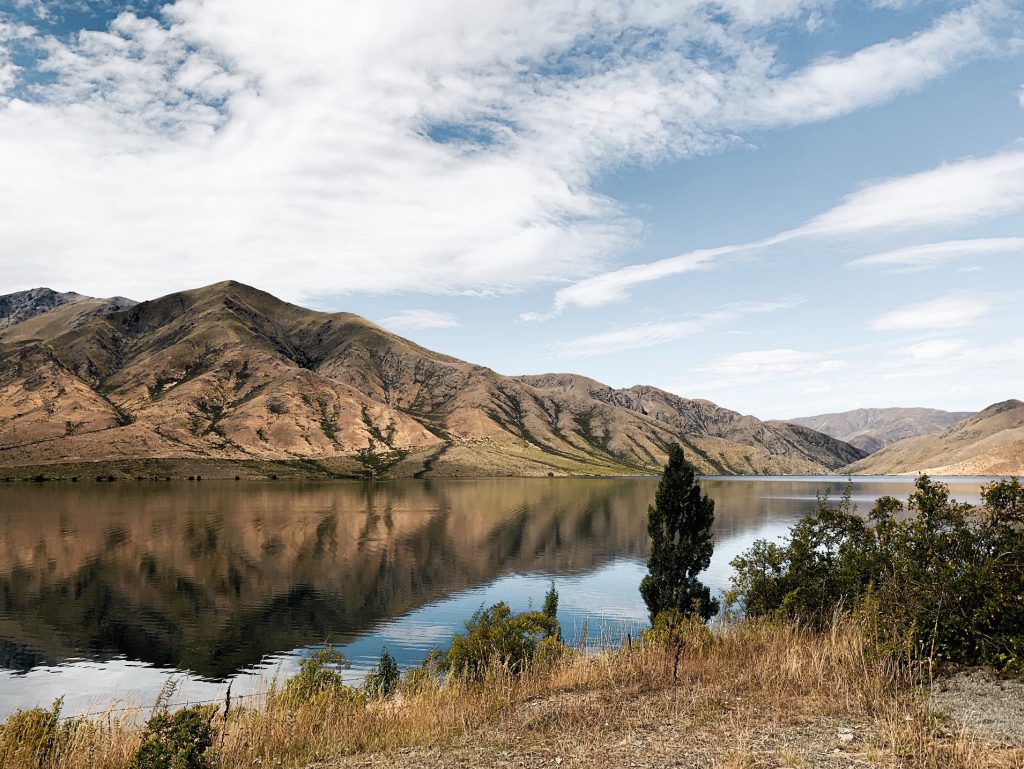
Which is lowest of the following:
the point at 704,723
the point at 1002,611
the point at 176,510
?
the point at 176,510

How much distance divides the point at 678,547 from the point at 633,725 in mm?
28881

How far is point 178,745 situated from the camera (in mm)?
12414

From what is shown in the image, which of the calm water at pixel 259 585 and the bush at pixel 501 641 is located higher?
the bush at pixel 501 641

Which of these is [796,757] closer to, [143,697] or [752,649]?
[752,649]

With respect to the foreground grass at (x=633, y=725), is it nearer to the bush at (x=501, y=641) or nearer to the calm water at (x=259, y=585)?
the calm water at (x=259, y=585)

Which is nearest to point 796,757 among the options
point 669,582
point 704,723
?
point 704,723

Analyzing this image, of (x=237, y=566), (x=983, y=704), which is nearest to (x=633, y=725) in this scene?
(x=983, y=704)

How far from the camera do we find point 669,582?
40.8m

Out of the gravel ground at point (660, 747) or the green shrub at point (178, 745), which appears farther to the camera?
the green shrub at point (178, 745)

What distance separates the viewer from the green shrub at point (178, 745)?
12195mm

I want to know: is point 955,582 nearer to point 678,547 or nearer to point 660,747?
point 660,747

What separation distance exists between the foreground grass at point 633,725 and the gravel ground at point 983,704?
606 mm

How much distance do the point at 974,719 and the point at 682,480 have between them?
98.8 ft

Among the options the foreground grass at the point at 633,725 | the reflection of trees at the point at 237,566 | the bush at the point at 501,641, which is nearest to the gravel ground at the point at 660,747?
the foreground grass at the point at 633,725
